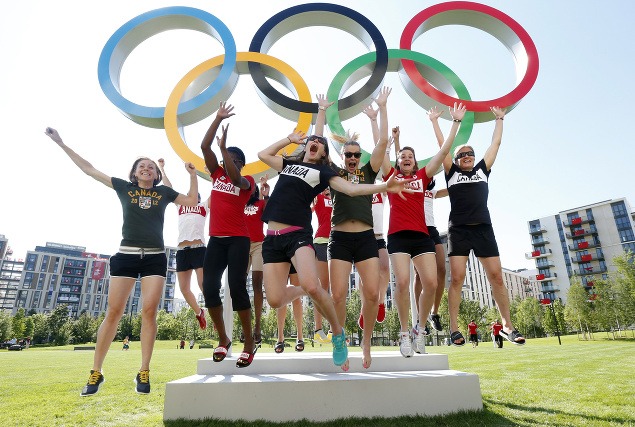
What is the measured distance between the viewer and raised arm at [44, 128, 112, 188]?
4984mm

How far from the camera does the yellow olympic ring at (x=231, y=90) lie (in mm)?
7090

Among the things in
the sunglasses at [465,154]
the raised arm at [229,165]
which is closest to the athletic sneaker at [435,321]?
the sunglasses at [465,154]

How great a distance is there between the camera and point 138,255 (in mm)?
4758

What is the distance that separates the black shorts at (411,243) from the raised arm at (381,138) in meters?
1.19

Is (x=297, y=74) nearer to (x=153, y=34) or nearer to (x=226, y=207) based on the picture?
(x=153, y=34)

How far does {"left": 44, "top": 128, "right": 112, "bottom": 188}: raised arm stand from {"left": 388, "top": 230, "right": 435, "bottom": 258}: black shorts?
441 cm

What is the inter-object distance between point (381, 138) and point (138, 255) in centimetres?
375

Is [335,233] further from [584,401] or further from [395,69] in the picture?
[395,69]

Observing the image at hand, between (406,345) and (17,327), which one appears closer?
(406,345)

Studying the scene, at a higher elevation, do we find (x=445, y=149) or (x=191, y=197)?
(x=445, y=149)

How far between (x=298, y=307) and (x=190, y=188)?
377 cm

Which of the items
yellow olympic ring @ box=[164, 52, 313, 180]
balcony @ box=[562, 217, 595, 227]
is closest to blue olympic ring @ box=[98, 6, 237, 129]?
yellow olympic ring @ box=[164, 52, 313, 180]

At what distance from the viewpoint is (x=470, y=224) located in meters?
5.57

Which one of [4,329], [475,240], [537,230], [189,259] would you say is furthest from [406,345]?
[537,230]
